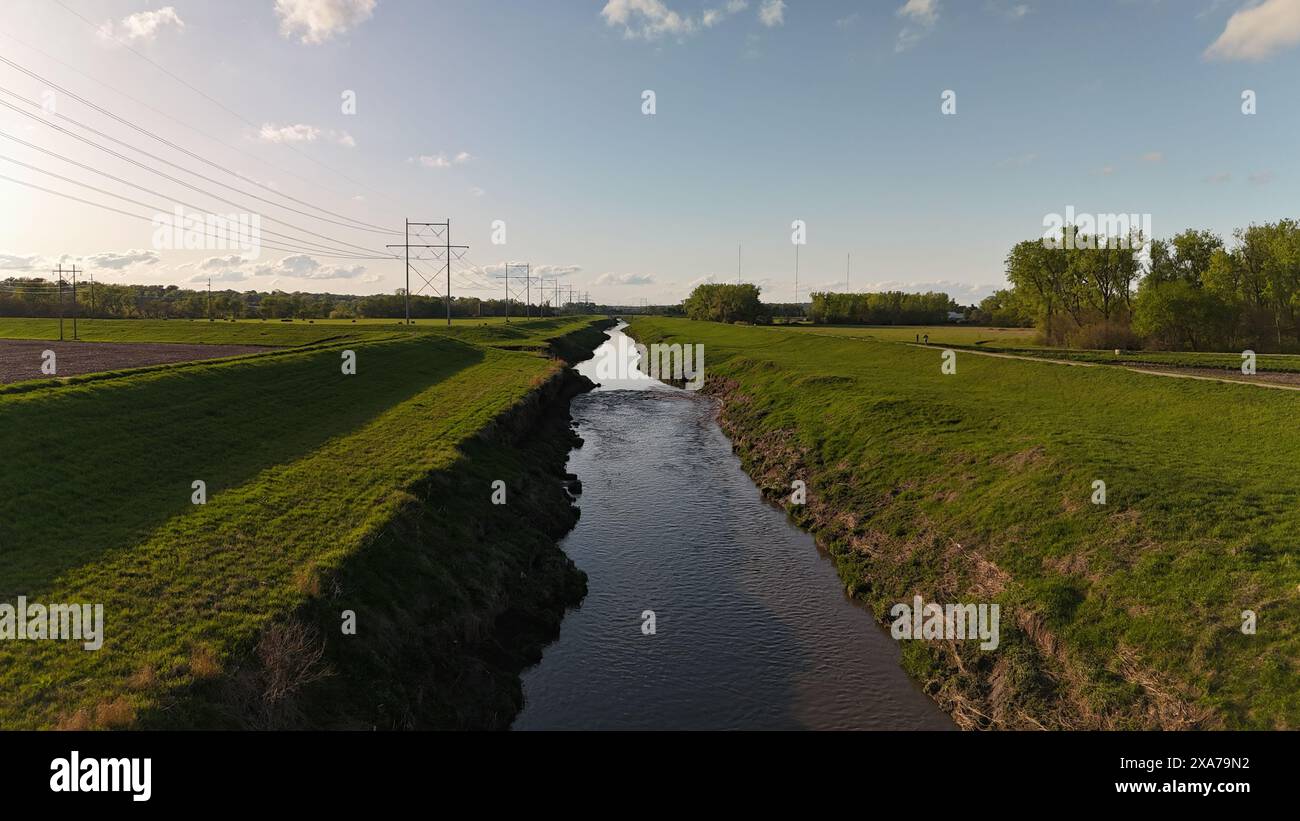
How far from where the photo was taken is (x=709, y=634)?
19031 mm

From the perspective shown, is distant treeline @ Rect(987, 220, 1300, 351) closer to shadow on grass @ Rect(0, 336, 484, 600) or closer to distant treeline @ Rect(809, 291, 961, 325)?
shadow on grass @ Rect(0, 336, 484, 600)

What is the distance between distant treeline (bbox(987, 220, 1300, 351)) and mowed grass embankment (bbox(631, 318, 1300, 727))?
3784cm

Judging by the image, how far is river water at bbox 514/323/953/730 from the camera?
50.3ft

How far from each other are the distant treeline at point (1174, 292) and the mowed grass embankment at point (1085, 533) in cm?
3784

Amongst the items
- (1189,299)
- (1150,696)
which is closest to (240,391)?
(1150,696)

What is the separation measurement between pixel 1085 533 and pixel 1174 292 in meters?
63.2

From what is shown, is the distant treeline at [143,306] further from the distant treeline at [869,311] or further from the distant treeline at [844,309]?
the distant treeline at [869,311]

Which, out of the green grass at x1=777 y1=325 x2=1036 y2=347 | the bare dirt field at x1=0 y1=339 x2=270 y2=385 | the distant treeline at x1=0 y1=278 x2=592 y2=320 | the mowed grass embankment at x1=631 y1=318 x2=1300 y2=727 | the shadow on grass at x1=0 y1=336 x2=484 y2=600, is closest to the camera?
the mowed grass embankment at x1=631 y1=318 x2=1300 y2=727

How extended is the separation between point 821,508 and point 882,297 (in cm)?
17530

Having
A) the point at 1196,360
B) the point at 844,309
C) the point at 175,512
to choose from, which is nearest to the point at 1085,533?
the point at 175,512

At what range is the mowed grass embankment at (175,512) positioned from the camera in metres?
10.8

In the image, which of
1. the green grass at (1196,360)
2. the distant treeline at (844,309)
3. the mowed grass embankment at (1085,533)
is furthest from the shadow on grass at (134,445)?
the distant treeline at (844,309)

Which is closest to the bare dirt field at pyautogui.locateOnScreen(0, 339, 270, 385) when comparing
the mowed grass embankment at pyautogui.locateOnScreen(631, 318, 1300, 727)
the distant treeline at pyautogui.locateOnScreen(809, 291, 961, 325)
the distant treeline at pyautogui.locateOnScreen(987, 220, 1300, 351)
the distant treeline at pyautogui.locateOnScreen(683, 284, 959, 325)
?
the mowed grass embankment at pyautogui.locateOnScreen(631, 318, 1300, 727)
